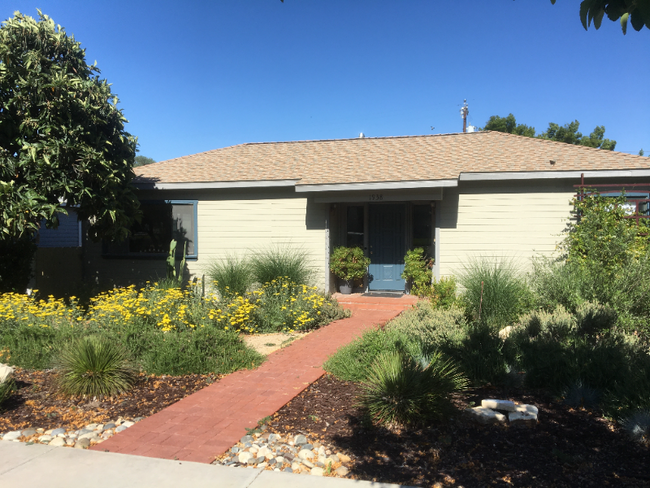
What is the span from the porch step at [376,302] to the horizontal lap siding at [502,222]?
103 centimetres

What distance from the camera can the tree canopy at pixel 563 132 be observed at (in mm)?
35562

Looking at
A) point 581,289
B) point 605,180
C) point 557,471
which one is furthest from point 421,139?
point 557,471

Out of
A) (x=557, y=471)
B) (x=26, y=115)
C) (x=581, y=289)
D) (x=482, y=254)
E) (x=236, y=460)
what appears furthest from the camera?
(x=482, y=254)

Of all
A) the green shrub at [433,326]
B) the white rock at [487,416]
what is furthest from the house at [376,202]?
the white rock at [487,416]

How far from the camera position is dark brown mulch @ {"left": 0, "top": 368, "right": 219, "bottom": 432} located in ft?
15.4

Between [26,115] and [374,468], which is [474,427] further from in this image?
[26,115]

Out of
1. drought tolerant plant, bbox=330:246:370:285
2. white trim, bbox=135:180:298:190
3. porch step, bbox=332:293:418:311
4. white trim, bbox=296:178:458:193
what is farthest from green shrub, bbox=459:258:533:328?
white trim, bbox=135:180:298:190

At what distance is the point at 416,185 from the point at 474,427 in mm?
6594

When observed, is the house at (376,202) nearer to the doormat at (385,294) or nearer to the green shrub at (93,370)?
the doormat at (385,294)

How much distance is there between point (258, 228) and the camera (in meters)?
11.8

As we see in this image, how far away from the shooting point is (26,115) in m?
8.66

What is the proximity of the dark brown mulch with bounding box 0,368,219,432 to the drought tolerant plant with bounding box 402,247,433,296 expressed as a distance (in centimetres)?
602

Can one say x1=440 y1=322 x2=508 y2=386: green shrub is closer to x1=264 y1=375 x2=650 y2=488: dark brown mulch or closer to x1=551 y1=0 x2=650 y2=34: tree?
x1=264 y1=375 x2=650 y2=488: dark brown mulch

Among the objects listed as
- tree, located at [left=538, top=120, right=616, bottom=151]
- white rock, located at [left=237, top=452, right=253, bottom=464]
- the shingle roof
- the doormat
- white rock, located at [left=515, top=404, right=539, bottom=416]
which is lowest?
white rock, located at [left=237, top=452, right=253, bottom=464]
